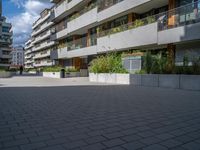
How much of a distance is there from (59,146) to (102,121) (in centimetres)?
174

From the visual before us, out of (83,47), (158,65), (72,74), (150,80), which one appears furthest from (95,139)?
(72,74)

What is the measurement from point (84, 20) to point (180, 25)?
1607 cm

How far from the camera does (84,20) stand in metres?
28.2

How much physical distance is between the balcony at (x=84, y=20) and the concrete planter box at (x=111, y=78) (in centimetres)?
931

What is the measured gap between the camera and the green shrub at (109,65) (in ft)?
57.2

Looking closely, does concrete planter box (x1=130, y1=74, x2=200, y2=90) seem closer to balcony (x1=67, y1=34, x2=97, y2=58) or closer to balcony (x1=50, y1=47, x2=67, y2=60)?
balcony (x1=67, y1=34, x2=97, y2=58)

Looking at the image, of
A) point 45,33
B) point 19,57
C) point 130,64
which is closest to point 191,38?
point 130,64

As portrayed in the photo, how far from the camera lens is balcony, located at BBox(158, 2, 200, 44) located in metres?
13.7

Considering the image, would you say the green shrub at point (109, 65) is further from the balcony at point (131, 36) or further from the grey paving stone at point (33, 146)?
the grey paving stone at point (33, 146)

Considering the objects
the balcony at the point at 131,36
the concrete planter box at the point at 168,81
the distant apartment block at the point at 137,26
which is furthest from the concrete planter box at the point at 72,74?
the concrete planter box at the point at 168,81

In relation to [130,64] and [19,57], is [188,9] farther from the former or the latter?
[19,57]

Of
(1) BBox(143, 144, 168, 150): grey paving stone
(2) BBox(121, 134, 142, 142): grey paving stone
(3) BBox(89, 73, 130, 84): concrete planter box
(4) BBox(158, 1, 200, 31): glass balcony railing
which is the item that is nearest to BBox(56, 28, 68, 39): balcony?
(3) BBox(89, 73, 130, 84): concrete planter box

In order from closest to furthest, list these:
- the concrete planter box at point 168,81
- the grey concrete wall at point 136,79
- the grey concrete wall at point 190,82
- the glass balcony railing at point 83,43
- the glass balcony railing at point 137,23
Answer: the grey concrete wall at point 190,82 < the concrete planter box at point 168,81 < the grey concrete wall at point 136,79 < the glass balcony railing at point 137,23 < the glass balcony railing at point 83,43

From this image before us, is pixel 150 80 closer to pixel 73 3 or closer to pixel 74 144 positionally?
pixel 74 144
